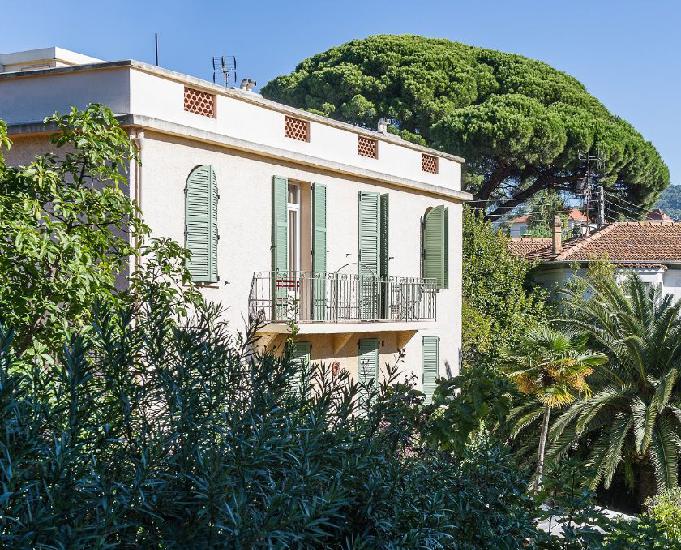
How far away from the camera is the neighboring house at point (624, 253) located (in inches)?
1176

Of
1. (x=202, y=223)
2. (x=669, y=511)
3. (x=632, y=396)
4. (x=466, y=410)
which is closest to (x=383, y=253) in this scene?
(x=202, y=223)

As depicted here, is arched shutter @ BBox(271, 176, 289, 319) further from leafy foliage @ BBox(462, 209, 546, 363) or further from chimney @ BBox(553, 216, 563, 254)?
chimney @ BBox(553, 216, 563, 254)

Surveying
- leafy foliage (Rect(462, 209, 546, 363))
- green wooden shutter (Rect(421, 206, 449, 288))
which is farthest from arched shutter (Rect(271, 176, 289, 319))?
leafy foliage (Rect(462, 209, 546, 363))

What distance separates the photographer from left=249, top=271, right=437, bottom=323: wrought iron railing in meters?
16.2

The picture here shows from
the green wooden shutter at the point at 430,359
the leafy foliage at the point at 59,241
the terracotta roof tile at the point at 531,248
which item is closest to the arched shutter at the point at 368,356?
the green wooden shutter at the point at 430,359

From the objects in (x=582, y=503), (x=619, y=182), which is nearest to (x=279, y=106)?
(x=582, y=503)

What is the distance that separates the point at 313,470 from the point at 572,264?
2662cm

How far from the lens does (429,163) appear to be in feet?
70.5

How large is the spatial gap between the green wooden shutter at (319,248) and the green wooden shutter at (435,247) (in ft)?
12.5

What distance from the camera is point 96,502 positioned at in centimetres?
346

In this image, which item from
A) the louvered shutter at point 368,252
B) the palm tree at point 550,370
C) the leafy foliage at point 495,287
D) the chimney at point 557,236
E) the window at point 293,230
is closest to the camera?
the window at point 293,230

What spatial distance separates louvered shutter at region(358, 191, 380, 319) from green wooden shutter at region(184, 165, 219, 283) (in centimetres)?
400

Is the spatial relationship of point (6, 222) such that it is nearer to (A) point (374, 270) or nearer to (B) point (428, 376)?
(A) point (374, 270)

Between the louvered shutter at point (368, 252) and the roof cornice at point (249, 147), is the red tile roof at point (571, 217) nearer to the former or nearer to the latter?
the roof cornice at point (249, 147)
